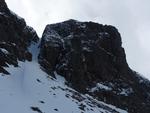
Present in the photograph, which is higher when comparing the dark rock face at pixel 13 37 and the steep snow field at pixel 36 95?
the dark rock face at pixel 13 37

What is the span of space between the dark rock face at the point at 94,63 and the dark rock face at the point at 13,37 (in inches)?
177

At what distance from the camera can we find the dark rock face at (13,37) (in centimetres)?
7581

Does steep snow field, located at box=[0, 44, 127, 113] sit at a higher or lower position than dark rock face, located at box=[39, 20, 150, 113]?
lower

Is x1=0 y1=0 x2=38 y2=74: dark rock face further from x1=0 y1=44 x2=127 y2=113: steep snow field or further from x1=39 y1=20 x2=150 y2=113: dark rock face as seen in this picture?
x1=39 y1=20 x2=150 y2=113: dark rock face

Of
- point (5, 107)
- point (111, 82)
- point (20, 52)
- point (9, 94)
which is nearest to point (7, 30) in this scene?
point (20, 52)

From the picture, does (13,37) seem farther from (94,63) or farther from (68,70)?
(94,63)

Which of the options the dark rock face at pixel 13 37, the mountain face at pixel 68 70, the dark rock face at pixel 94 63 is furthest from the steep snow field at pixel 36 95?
the dark rock face at pixel 94 63

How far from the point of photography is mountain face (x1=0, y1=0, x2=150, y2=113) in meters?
66.6

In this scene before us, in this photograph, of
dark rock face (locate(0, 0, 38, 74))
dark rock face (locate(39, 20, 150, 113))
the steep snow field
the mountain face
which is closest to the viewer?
the steep snow field

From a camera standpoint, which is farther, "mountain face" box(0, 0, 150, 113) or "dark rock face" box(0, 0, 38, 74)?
"dark rock face" box(0, 0, 38, 74)

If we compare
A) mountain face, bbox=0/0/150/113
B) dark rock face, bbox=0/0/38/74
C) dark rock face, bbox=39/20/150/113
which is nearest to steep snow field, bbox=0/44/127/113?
mountain face, bbox=0/0/150/113

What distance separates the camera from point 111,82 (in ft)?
322

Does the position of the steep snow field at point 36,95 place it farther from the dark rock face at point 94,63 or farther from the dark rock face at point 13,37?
the dark rock face at point 94,63

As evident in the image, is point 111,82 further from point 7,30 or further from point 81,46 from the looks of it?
point 7,30
